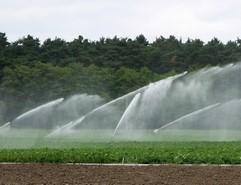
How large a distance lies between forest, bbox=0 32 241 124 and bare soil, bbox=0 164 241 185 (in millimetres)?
46948

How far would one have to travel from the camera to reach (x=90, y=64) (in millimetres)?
78375

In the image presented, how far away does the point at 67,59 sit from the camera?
80.4 metres

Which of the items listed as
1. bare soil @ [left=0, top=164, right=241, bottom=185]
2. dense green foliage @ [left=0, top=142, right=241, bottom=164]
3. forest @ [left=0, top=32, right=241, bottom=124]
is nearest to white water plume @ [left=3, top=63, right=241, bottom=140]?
forest @ [left=0, top=32, right=241, bottom=124]

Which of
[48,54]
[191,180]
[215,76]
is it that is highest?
[48,54]

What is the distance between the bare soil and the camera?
15414 mm

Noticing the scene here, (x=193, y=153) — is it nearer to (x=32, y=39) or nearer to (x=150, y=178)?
(x=150, y=178)

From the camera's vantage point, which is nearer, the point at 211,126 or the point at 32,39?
the point at 211,126

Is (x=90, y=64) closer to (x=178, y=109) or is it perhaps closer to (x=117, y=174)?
(x=178, y=109)

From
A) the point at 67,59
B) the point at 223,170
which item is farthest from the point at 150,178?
the point at 67,59

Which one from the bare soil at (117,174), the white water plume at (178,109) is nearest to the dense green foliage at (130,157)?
the bare soil at (117,174)

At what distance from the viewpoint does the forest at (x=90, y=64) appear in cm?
6719

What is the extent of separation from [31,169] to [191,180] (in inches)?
206

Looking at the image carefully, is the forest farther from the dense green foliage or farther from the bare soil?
the bare soil

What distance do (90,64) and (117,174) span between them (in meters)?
61.9
